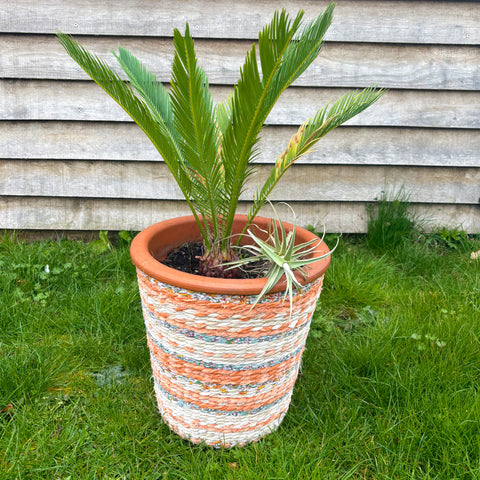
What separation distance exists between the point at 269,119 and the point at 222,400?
4.70ft

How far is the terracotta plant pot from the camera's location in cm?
101

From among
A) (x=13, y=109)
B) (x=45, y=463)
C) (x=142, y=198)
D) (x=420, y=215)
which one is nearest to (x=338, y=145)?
(x=420, y=215)

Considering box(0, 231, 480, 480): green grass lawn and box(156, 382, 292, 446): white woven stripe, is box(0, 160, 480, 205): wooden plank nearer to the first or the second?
box(0, 231, 480, 480): green grass lawn

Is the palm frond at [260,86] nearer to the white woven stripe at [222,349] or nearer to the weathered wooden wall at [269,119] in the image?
the white woven stripe at [222,349]

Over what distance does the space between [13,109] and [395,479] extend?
2213 millimetres

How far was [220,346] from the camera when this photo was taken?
1058 mm

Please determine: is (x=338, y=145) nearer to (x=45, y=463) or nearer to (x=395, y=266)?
(x=395, y=266)

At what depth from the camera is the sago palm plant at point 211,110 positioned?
0.89 meters

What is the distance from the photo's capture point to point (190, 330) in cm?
105

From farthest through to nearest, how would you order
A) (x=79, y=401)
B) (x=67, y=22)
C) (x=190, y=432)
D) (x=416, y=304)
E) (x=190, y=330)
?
(x=67, y=22)
(x=416, y=304)
(x=79, y=401)
(x=190, y=432)
(x=190, y=330)

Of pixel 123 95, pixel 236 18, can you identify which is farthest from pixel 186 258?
pixel 236 18

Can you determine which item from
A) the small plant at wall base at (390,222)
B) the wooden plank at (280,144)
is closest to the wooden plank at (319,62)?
the wooden plank at (280,144)

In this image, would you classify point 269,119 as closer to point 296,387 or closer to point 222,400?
point 296,387

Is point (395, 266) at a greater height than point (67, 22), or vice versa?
point (67, 22)
